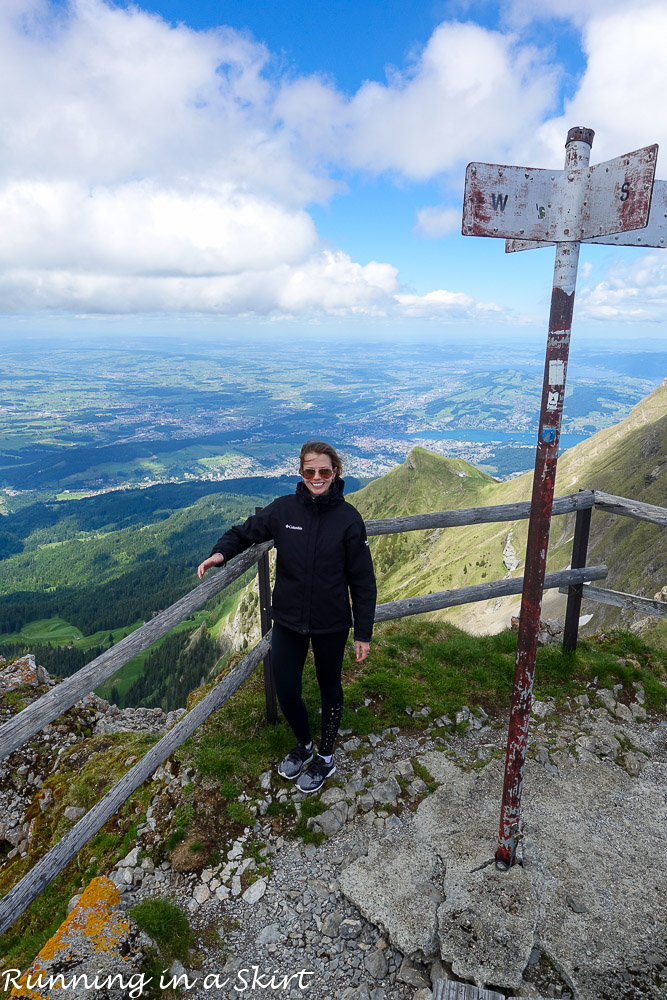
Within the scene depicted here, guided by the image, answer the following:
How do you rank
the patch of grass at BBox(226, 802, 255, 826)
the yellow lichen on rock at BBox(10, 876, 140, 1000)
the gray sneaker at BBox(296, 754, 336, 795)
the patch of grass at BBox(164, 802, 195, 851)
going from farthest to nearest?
the gray sneaker at BBox(296, 754, 336, 795), the patch of grass at BBox(226, 802, 255, 826), the patch of grass at BBox(164, 802, 195, 851), the yellow lichen on rock at BBox(10, 876, 140, 1000)

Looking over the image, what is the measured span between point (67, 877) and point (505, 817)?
A: 5039 millimetres

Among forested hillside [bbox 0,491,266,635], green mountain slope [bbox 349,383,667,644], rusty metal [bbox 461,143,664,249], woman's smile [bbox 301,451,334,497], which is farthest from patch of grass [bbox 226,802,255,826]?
forested hillside [bbox 0,491,266,635]

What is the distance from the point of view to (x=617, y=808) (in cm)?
566

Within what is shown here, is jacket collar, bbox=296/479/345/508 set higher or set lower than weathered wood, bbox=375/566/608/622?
higher

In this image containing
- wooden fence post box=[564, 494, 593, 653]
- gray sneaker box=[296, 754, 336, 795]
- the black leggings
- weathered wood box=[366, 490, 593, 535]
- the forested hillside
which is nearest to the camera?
the black leggings

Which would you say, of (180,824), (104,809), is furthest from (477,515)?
(104,809)

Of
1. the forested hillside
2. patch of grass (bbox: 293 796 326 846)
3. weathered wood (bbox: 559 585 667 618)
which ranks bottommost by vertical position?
the forested hillside

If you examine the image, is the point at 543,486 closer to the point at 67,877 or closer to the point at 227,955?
the point at 227,955

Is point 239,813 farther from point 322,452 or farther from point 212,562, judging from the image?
point 322,452

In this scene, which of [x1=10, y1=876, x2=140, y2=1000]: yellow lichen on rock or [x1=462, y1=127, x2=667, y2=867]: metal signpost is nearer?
[x1=462, y1=127, x2=667, y2=867]: metal signpost

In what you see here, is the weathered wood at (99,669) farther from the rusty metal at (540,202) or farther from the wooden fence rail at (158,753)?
the rusty metal at (540,202)

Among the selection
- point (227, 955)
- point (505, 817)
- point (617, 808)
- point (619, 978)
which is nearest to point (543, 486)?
point (505, 817)

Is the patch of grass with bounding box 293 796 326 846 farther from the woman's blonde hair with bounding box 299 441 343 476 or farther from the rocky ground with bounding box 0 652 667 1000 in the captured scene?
the woman's blonde hair with bounding box 299 441 343 476

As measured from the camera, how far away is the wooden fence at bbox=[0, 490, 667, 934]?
352cm
